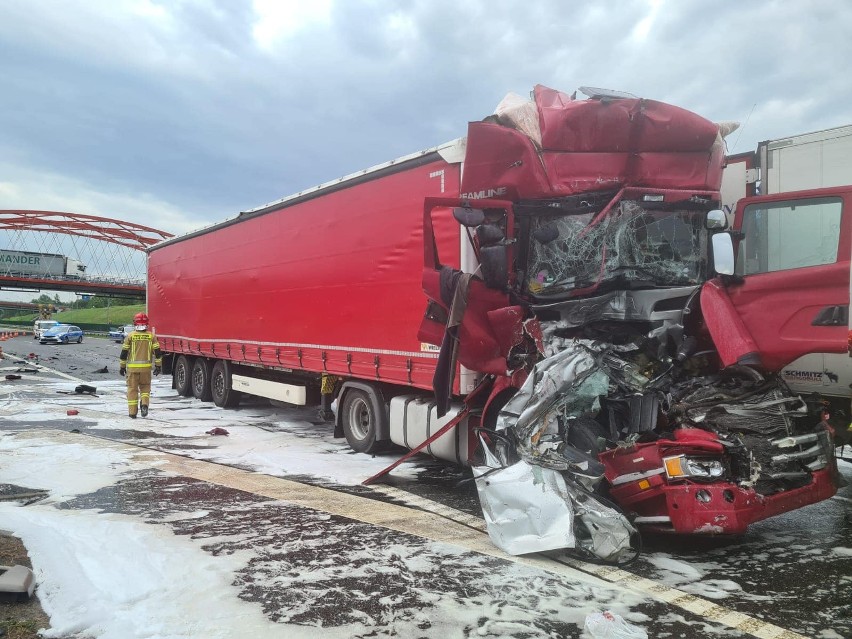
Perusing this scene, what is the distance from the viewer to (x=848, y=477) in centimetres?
662

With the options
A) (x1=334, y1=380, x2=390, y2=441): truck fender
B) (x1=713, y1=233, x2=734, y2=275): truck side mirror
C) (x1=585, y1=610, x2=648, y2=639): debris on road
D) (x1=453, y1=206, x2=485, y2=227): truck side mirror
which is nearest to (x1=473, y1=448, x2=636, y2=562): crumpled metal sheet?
(x1=585, y1=610, x2=648, y2=639): debris on road

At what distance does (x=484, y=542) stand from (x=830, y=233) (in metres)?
3.30

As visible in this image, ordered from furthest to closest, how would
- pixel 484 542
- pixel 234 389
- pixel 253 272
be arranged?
pixel 234 389, pixel 253 272, pixel 484 542

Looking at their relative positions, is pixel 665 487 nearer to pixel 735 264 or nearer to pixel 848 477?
A: pixel 735 264

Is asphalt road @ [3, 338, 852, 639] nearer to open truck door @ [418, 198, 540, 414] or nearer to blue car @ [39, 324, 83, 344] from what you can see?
open truck door @ [418, 198, 540, 414]

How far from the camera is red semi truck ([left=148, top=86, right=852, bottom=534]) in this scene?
420cm

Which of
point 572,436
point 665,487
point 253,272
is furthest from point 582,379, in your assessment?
point 253,272

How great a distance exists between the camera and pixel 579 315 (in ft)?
Result: 17.0

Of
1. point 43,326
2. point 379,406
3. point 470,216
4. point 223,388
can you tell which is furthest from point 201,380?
point 43,326

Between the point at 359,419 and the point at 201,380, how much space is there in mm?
6237

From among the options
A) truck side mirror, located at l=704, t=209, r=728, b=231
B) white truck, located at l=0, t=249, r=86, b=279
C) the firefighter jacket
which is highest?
white truck, located at l=0, t=249, r=86, b=279

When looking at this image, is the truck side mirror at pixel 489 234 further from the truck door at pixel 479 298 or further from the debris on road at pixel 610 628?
the debris on road at pixel 610 628

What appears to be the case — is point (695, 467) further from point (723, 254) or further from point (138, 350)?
point (138, 350)

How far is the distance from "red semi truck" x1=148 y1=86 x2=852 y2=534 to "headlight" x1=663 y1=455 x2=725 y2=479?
1 cm
